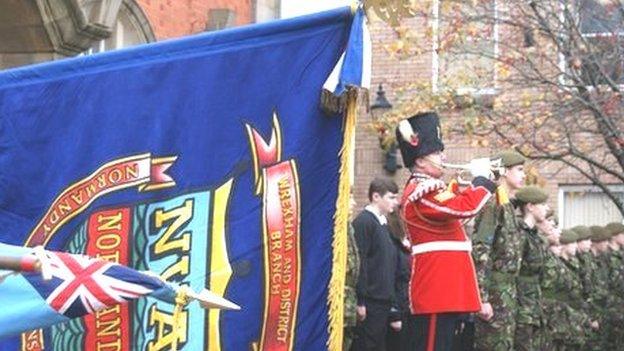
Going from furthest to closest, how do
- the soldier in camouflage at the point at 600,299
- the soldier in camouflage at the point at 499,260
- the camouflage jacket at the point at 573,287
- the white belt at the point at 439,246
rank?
the soldier in camouflage at the point at 600,299 → the camouflage jacket at the point at 573,287 → the soldier in camouflage at the point at 499,260 → the white belt at the point at 439,246

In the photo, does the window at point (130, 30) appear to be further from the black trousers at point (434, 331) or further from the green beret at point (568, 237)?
the black trousers at point (434, 331)

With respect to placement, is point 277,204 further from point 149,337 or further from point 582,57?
point 582,57

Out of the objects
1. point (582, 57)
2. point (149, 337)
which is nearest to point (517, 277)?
point (582, 57)

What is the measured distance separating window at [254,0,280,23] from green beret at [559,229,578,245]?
13.8 ft

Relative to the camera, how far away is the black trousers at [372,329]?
10.1 m

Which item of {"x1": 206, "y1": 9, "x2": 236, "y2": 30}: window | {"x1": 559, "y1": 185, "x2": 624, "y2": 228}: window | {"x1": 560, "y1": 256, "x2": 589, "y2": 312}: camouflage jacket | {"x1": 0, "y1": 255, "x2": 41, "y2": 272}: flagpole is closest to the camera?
{"x1": 0, "y1": 255, "x2": 41, "y2": 272}: flagpole

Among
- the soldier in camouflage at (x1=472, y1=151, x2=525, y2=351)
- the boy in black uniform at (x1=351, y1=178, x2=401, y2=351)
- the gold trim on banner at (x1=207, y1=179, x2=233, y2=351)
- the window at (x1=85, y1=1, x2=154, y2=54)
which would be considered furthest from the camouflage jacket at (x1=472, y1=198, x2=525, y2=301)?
the window at (x1=85, y1=1, x2=154, y2=54)

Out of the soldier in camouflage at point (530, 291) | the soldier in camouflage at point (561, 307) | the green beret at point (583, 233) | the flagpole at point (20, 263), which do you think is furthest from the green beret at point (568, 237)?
the flagpole at point (20, 263)

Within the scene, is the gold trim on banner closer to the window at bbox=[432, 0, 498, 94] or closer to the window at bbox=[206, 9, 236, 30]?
the window at bbox=[432, 0, 498, 94]

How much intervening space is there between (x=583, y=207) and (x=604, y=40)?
598cm

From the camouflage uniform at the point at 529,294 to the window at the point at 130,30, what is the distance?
14.3 ft

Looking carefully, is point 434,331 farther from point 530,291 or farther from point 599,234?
point 599,234

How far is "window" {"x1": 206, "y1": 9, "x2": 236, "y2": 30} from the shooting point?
1377 centimetres

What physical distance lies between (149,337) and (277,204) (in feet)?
2.57
